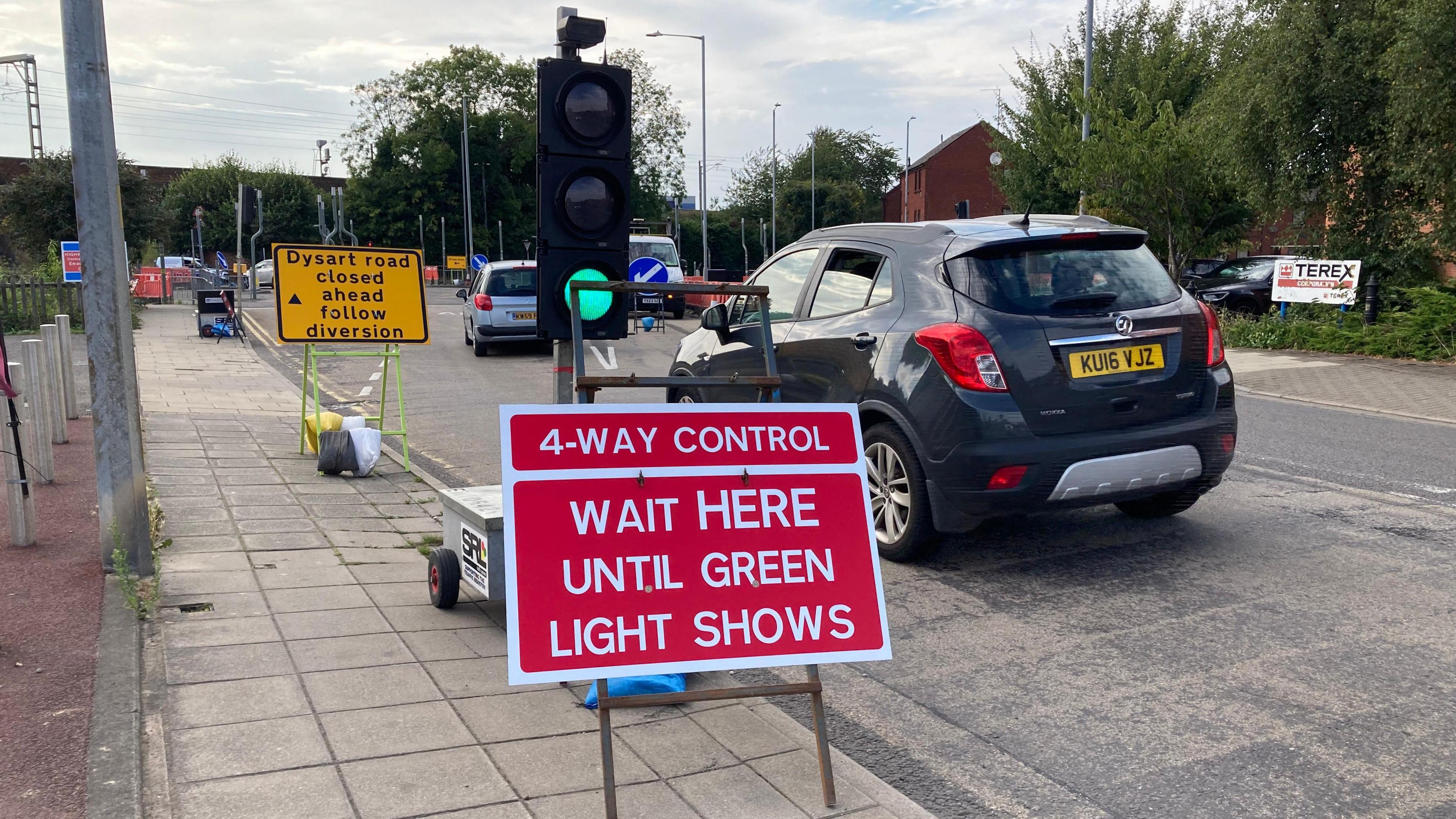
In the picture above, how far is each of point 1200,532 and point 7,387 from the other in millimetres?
6162

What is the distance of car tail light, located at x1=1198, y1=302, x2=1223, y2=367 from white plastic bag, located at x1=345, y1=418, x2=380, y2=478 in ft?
18.5

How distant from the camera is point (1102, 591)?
528cm

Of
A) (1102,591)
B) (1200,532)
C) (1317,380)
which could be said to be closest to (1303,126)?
(1317,380)

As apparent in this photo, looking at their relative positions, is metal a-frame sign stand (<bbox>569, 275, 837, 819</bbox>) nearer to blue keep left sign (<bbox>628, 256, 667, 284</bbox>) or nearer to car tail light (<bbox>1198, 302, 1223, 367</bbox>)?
car tail light (<bbox>1198, 302, 1223, 367</bbox>)

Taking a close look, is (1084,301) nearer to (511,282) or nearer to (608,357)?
(608,357)

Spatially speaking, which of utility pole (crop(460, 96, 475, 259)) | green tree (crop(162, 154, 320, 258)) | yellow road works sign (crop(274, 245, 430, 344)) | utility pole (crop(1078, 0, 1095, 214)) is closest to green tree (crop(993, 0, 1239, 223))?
utility pole (crop(1078, 0, 1095, 214))

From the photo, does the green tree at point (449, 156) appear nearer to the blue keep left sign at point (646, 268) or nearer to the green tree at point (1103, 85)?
the green tree at point (1103, 85)

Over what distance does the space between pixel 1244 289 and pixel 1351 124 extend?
512cm

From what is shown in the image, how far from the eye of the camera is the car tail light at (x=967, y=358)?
5.25 metres

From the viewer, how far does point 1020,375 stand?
526 cm

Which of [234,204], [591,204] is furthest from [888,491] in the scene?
[234,204]

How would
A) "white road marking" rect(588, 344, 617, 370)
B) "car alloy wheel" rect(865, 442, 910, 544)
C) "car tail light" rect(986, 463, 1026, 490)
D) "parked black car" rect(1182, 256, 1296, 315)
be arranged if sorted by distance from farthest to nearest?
1. "parked black car" rect(1182, 256, 1296, 315)
2. "white road marking" rect(588, 344, 617, 370)
3. "car alloy wheel" rect(865, 442, 910, 544)
4. "car tail light" rect(986, 463, 1026, 490)

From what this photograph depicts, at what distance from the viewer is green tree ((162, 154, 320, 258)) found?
265 ft

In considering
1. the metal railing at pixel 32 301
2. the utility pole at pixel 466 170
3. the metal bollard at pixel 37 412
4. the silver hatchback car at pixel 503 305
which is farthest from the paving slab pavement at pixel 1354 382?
the utility pole at pixel 466 170
